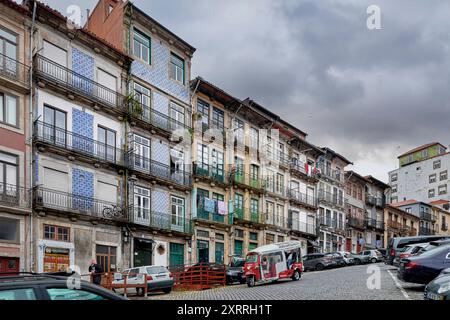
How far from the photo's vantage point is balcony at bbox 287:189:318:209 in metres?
49.1

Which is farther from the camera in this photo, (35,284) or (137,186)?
(137,186)

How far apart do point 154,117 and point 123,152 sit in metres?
3.76

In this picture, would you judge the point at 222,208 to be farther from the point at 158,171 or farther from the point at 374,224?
the point at 374,224

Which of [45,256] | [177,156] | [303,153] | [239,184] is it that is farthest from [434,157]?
[45,256]

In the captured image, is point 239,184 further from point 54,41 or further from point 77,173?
point 54,41

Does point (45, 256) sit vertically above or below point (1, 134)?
below

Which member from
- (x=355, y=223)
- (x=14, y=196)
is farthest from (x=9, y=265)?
(x=355, y=223)

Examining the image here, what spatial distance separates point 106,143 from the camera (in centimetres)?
2930

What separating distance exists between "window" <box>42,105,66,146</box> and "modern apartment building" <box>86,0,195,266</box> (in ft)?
15.2

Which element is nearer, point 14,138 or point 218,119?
point 14,138

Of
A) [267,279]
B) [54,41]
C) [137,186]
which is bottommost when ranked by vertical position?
[267,279]
